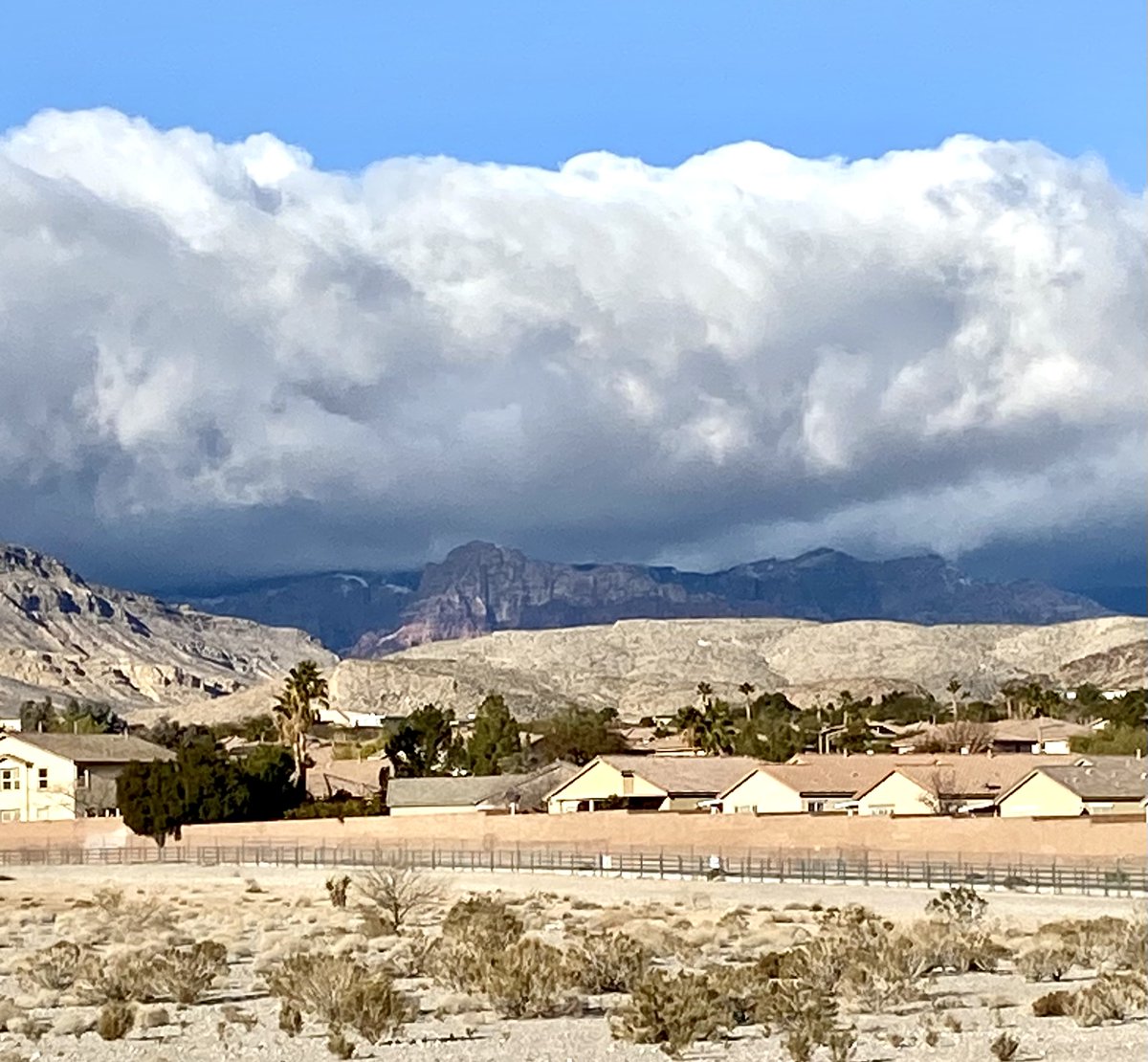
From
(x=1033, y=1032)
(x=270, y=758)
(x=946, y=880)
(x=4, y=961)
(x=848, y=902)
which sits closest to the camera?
(x=1033, y=1032)

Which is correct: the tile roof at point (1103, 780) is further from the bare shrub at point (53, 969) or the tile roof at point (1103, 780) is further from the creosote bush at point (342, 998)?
the creosote bush at point (342, 998)

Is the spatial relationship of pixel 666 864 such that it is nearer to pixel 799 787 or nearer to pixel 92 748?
pixel 799 787

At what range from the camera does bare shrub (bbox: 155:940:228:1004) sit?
120 ft

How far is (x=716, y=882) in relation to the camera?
70.0 m

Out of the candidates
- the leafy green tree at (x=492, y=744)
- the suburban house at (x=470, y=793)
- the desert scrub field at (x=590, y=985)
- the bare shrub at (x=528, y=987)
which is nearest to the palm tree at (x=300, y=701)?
the leafy green tree at (x=492, y=744)

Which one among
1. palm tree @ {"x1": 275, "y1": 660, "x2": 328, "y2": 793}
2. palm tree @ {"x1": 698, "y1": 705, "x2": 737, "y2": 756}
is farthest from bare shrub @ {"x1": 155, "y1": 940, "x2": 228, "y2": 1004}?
palm tree @ {"x1": 698, "y1": 705, "x2": 737, "y2": 756}

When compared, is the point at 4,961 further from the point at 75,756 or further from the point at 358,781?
the point at 358,781

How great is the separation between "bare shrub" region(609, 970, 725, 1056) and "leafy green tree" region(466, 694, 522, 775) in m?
90.1

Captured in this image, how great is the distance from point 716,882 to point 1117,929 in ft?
87.6

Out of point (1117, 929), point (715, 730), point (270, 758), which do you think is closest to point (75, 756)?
point (270, 758)

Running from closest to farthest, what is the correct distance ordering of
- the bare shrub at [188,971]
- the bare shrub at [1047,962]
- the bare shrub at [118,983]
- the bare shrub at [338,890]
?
the bare shrub at [118,983], the bare shrub at [188,971], the bare shrub at [1047,962], the bare shrub at [338,890]

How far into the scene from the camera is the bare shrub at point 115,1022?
3172cm

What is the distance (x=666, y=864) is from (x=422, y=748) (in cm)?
5444

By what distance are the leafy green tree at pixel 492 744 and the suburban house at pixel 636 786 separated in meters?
17.7
